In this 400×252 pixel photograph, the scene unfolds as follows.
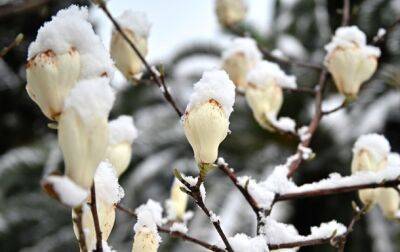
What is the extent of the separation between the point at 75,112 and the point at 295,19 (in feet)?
12.2

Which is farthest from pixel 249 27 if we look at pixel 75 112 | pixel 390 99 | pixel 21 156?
pixel 75 112

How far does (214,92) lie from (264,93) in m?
0.38

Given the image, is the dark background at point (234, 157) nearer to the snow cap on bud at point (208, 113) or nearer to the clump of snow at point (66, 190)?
the snow cap on bud at point (208, 113)

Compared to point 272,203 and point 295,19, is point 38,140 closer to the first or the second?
point 295,19

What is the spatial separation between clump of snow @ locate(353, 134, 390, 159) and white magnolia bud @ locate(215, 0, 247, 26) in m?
0.66

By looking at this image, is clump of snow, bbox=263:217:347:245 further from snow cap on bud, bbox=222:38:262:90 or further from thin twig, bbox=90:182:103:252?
snow cap on bud, bbox=222:38:262:90

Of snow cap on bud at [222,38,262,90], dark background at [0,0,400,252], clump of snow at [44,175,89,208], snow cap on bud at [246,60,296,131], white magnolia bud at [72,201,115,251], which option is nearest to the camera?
clump of snow at [44,175,89,208]

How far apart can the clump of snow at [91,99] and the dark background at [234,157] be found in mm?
2928

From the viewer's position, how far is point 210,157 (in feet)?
1.74

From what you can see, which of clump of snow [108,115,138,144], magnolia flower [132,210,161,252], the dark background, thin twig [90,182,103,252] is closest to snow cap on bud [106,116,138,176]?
clump of snow [108,115,138,144]

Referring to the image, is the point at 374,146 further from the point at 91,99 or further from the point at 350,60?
the point at 91,99

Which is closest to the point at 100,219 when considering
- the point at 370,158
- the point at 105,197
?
the point at 105,197

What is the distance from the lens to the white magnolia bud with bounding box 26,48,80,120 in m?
0.43

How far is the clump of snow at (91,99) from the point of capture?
38cm
